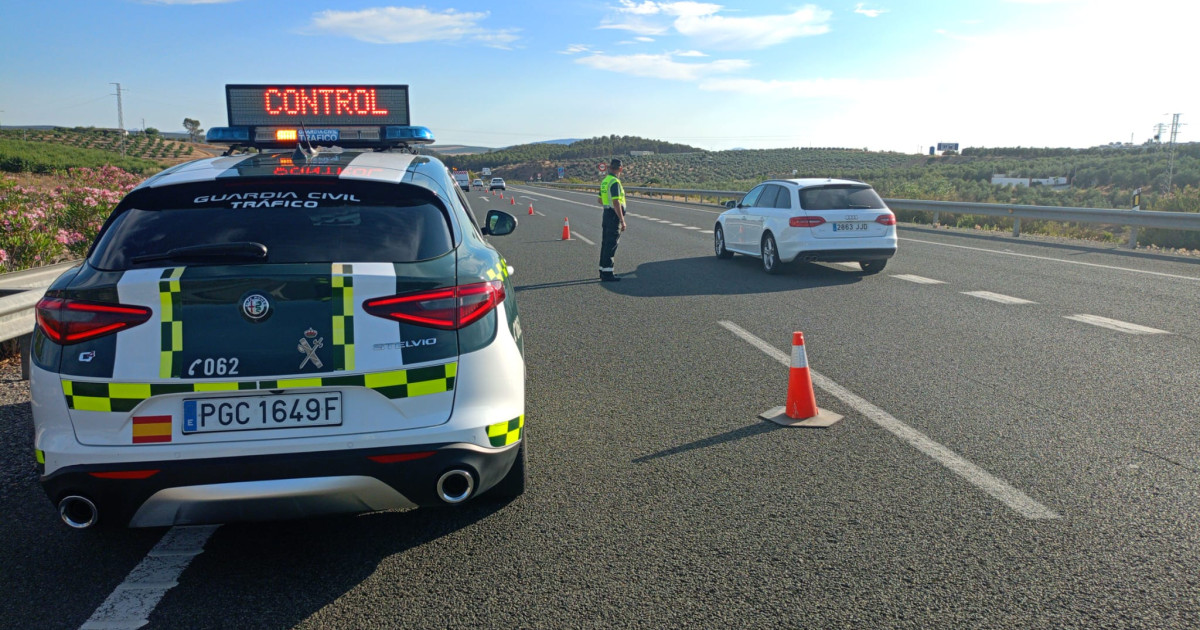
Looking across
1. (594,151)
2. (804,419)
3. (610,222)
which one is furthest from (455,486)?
(594,151)

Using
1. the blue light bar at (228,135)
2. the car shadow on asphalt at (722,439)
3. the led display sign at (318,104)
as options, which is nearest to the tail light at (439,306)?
the car shadow on asphalt at (722,439)

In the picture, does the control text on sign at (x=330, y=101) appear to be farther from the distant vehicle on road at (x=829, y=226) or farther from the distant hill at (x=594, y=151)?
the distant hill at (x=594, y=151)

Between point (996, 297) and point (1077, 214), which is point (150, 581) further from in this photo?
point (1077, 214)

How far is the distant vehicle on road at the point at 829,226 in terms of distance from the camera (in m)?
12.5

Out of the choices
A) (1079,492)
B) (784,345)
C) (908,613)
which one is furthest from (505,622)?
(784,345)

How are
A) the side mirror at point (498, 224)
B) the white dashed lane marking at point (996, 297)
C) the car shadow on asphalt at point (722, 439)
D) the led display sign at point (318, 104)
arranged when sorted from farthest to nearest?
1. the white dashed lane marking at point (996, 297)
2. the led display sign at point (318, 104)
3. the side mirror at point (498, 224)
4. the car shadow on asphalt at point (722, 439)

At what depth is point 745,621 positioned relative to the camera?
9.93ft

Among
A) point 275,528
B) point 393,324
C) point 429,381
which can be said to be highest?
point 393,324

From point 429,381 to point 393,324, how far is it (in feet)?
0.84

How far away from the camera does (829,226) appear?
12.5m

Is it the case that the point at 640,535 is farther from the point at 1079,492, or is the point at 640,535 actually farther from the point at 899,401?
the point at 899,401

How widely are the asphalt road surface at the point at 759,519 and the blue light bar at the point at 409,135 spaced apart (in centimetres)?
203

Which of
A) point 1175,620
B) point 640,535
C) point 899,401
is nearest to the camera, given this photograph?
point 1175,620

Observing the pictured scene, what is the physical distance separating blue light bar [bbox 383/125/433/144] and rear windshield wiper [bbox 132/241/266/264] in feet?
13.9
